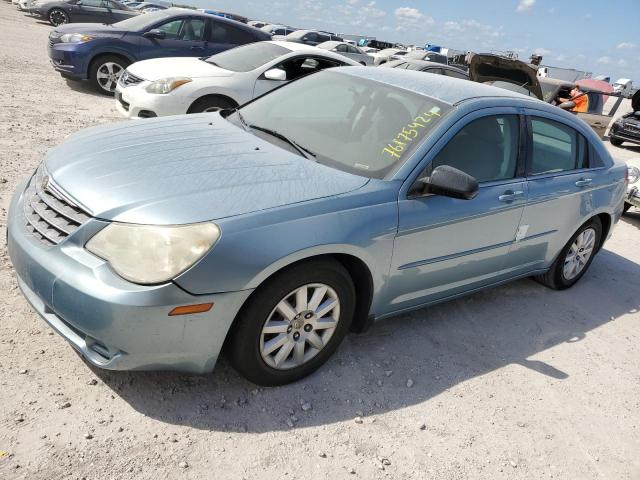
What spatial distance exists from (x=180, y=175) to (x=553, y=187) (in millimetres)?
2667

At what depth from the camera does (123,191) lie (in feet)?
8.14

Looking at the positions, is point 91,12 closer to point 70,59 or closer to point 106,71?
point 106,71

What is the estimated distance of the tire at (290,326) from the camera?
2506mm

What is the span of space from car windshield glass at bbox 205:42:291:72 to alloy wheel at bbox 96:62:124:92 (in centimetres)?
267

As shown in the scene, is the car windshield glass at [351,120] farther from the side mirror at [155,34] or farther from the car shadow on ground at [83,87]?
the car shadow on ground at [83,87]

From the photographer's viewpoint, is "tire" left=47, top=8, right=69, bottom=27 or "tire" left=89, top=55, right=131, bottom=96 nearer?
"tire" left=89, top=55, right=131, bottom=96

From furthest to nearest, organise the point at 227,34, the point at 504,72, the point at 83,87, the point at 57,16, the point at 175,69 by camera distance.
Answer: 1. the point at 57,16
2. the point at 227,34
3. the point at 83,87
4. the point at 504,72
5. the point at 175,69

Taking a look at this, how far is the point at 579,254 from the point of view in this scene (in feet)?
15.3

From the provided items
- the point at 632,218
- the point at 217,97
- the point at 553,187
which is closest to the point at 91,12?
the point at 217,97

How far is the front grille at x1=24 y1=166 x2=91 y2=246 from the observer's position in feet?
8.03

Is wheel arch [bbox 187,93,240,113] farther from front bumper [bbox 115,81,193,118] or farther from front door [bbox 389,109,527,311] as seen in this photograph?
front door [bbox 389,109,527,311]

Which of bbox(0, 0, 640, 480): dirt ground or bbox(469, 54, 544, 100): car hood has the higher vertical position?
bbox(469, 54, 544, 100): car hood

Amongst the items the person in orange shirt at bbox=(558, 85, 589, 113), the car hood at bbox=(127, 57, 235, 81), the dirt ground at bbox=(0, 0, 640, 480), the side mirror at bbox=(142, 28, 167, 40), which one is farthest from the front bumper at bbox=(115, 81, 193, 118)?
the person in orange shirt at bbox=(558, 85, 589, 113)

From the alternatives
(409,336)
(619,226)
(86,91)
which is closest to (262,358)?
(409,336)
